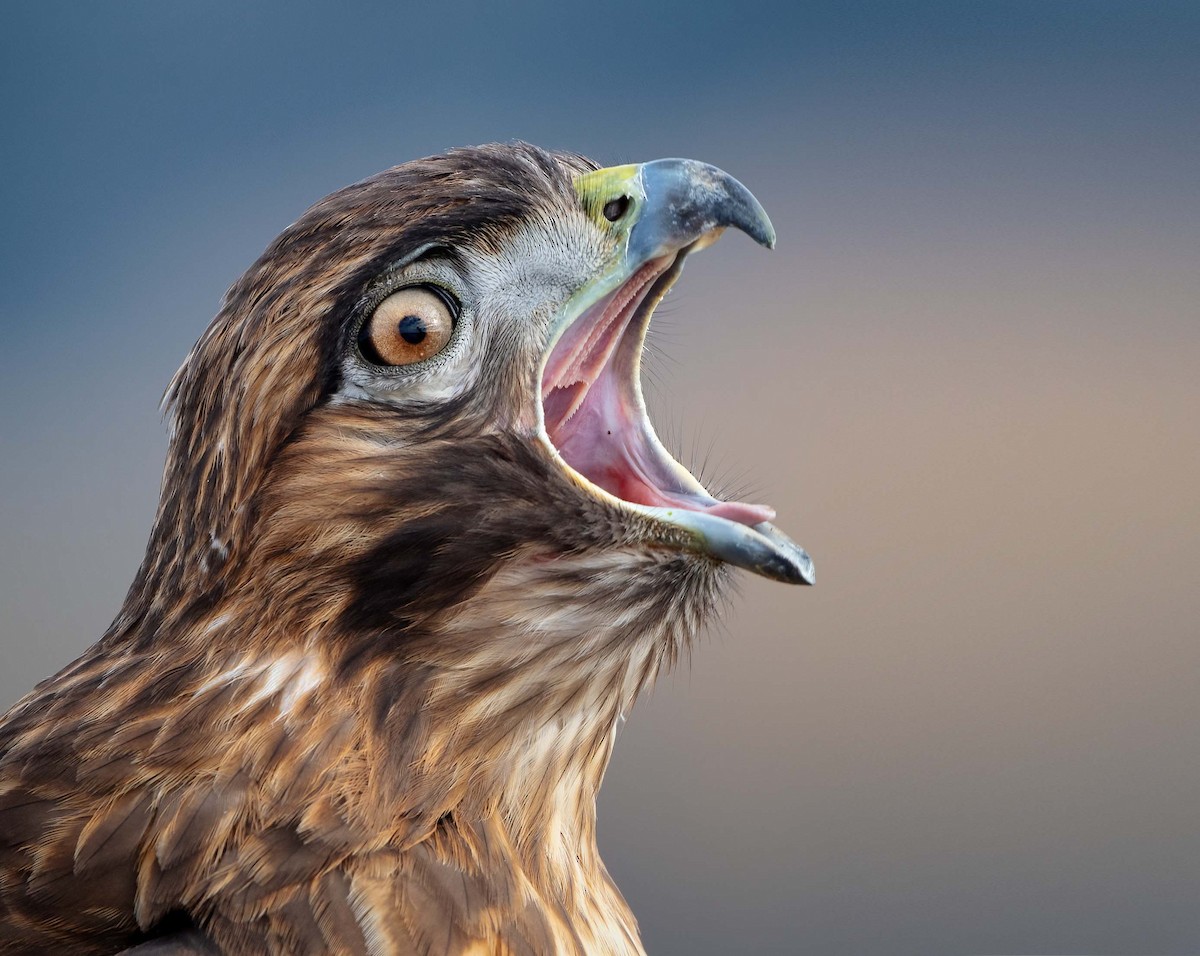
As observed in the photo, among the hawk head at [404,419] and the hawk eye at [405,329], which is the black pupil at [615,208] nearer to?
the hawk head at [404,419]

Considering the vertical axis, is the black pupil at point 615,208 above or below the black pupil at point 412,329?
above

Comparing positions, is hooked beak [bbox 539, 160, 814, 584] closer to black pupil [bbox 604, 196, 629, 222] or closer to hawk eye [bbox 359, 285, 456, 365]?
black pupil [bbox 604, 196, 629, 222]

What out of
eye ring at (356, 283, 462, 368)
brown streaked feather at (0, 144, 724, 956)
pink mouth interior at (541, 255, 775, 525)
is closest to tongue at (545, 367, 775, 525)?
pink mouth interior at (541, 255, 775, 525)

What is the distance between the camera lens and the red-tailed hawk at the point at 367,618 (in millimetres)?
990

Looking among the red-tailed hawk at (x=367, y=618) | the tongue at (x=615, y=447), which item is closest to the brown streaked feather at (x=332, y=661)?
the red-tailed hawk at (x=367, y=618)

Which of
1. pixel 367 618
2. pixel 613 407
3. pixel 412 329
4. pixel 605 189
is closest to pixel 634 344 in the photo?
pixel 613 407

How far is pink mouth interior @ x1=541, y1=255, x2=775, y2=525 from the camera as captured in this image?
3.97 ft

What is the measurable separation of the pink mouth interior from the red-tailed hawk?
6 centimetres

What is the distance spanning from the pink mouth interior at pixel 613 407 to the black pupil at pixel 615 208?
58 mm

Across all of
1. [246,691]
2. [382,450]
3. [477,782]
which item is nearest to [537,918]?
[477,782]

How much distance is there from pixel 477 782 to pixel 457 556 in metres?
0.22

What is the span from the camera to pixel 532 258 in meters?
1.14

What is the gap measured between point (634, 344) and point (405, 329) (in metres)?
0.32

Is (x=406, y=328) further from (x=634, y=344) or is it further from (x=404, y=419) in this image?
(x=634, y=344)
